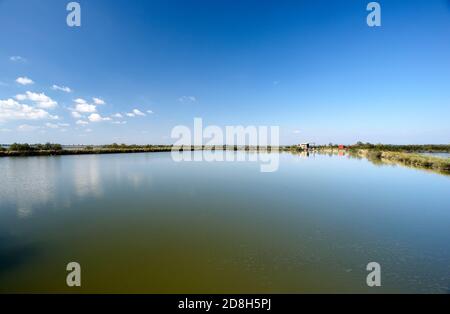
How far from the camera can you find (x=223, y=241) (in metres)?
5.11

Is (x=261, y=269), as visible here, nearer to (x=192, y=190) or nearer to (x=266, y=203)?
(x=266, y=203)

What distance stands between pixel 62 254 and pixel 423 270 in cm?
727

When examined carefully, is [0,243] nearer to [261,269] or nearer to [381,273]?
[261,269]

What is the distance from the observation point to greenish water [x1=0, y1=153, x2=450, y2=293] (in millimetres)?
3668

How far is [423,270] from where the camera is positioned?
4.00 metres

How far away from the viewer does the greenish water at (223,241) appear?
12.0 ft

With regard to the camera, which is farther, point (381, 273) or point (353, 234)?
point (353, 234)
